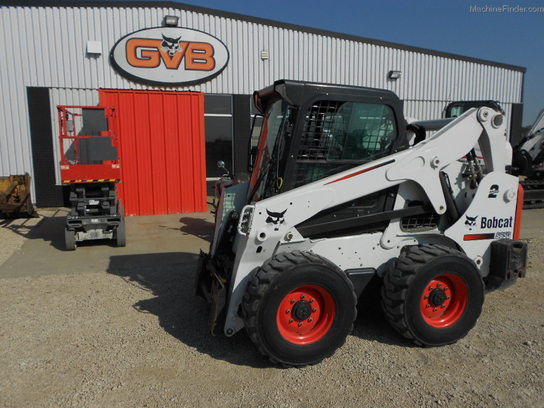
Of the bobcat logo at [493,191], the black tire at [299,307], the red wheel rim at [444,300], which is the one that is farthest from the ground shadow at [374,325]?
the bobcat logo at [493,191]

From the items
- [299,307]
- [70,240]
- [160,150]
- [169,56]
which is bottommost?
[70,240]

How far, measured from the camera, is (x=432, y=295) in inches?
158

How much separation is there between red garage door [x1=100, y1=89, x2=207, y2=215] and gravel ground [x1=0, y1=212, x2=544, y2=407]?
20.2 feet

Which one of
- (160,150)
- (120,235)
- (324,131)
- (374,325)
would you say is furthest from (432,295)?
(160,150)

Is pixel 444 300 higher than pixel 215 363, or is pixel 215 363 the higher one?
pixel 444 300

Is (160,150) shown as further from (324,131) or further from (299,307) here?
(299,307)

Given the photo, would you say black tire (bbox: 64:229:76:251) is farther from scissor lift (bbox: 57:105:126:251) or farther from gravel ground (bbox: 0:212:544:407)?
gravel ground (bbox: 0:212:544:407)

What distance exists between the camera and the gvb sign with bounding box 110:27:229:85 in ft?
36.6

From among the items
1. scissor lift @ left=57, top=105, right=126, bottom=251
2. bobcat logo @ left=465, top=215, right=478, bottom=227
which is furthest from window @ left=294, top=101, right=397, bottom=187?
scissor lift @ left=57, top=105, right=126, bottom=251

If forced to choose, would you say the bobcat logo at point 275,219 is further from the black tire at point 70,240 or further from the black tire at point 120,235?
the black tire at point 70,240

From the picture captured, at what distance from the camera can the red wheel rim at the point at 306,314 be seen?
3.67m

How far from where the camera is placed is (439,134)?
163 inches

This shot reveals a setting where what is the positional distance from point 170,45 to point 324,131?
8.74m

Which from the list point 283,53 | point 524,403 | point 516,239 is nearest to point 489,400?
point 524,403
